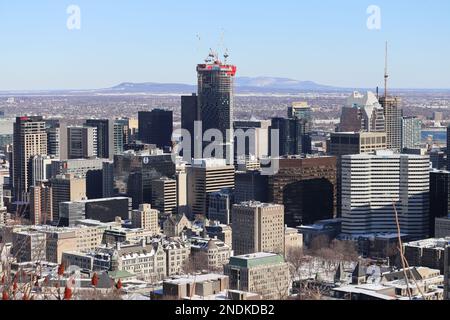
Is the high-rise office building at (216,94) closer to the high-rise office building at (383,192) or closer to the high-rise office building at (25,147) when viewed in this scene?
the high-rise office building at (25,147)

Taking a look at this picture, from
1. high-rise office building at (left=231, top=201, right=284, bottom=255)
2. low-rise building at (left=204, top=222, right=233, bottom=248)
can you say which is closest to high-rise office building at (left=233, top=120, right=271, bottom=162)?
low-rise building at (left=204, top=222, right=233, bottom=248)

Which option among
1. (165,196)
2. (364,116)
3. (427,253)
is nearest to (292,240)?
(427,253)

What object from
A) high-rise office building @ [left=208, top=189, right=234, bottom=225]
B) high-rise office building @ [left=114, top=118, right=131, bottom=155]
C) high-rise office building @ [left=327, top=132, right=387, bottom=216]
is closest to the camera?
high-rise office building @ [left=208, top=189, right=234, bottom=225]

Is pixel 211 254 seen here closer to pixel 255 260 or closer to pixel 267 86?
pixel 255 260

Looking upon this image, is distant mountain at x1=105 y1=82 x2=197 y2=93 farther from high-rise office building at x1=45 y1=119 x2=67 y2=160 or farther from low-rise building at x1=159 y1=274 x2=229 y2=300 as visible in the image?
low-rise building at x1=159 y1=274 x2=229 y2=300
